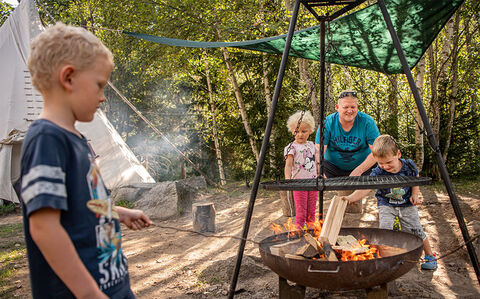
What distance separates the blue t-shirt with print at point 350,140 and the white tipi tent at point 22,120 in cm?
523

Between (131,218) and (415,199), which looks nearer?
(131,218)

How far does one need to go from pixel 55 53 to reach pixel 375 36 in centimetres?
336

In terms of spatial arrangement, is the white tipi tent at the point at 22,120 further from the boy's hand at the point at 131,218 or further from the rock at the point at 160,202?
the boy's hand at the point at 131,218

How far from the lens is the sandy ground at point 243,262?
9.45ft

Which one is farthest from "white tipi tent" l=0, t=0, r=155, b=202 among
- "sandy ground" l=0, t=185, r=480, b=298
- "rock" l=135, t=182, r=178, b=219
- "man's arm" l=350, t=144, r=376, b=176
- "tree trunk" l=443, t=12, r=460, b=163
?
"tree trunk" l=443, t=12, r=460, b=163

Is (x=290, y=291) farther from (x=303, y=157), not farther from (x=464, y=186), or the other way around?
(x=464, y=186)

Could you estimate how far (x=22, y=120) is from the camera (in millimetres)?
7590

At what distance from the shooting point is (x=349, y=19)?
3.36 metres

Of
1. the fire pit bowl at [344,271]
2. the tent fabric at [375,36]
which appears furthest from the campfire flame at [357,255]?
the tent fabric at [375,36]

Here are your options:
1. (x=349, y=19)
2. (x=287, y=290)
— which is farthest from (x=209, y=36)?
(x=287, y=290)

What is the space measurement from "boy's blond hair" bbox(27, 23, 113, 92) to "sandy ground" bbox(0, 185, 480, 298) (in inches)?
32.3

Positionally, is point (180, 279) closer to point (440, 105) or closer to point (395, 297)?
point (395, 297)

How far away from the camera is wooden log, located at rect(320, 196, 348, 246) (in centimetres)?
252

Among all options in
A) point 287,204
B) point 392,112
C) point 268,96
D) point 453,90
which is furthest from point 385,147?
point 392,112
